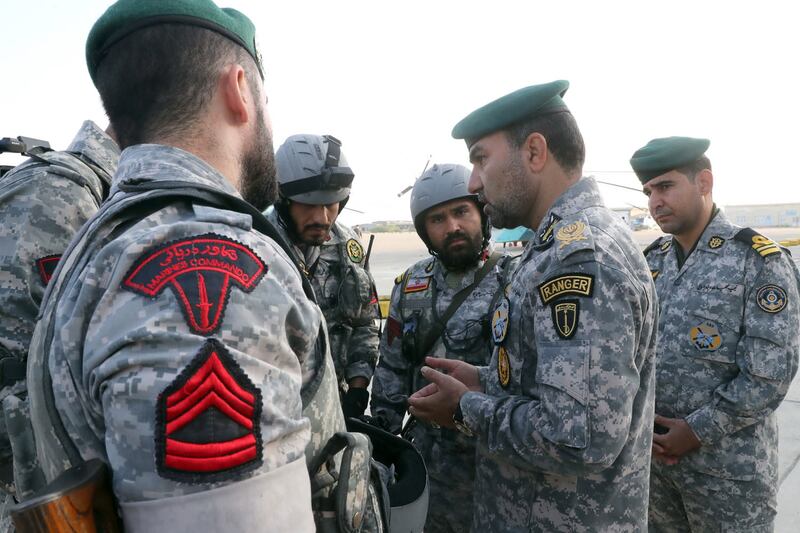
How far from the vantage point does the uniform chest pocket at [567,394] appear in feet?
5.15

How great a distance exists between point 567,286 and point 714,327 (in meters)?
1.75

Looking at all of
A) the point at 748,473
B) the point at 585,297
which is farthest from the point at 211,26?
the point at 748,473

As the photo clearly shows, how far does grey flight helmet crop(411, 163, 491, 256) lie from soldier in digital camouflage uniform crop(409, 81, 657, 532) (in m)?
0.96

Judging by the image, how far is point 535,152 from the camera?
79.4 inches

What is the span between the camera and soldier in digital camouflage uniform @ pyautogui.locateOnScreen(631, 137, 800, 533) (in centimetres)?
267

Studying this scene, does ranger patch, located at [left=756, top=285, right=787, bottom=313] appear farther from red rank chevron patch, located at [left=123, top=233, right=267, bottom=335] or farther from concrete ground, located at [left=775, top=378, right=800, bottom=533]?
red rank chevron patch, located at [left=123, top=233, right=267, bottom=335]

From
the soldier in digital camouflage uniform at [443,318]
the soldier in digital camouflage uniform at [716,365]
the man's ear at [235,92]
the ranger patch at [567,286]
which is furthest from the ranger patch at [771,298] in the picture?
the man's ear at [235,92]

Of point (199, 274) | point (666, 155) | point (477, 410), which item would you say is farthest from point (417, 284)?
point (199, 274)

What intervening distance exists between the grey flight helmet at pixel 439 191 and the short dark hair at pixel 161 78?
213 cm

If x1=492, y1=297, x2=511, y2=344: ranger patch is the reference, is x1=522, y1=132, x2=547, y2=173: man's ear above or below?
above

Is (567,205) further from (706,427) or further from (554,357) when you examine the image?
(706,427)

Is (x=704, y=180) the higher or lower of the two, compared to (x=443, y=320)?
higher

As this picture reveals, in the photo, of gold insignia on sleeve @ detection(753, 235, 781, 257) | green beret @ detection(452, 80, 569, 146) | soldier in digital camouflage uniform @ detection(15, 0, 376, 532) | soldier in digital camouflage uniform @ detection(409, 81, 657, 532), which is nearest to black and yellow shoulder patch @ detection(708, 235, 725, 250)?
gold insignia on sleeve @ detection(753, 235, 781, 257)

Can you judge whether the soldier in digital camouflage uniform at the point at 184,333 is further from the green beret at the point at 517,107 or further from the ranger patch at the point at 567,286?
the green beret at the point at 517,107
